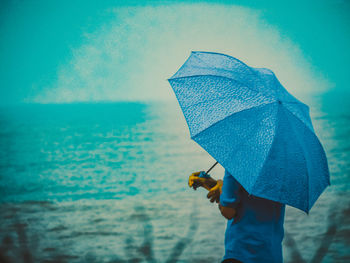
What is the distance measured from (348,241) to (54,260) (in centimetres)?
351

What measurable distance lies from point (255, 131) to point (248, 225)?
457mm

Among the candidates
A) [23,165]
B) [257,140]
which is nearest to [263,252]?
[257,140]

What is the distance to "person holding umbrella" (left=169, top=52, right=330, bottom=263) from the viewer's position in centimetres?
Answer: 172

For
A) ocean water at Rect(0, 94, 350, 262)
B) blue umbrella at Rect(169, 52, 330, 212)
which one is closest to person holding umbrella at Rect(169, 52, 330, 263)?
blue umbrella at Rect(169, 52, 330, 212)

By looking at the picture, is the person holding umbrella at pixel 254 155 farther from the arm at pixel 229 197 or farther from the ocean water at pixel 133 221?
the ocean water at pixel 133 221

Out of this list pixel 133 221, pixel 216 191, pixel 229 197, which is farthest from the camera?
pixel 133 221

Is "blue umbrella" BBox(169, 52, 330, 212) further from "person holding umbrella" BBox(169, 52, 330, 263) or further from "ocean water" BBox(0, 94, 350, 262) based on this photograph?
"ocean water" BBox(0, 94, 350, 262)

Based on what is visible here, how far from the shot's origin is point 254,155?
5.81ft

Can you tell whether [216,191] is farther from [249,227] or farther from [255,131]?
[255,131]

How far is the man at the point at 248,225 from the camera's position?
5.65 ft

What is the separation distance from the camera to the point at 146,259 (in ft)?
13.5

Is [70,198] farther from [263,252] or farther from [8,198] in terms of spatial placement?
[263,252]

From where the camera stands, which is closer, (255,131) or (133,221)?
(255,131)

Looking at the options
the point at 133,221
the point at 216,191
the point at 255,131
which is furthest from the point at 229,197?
the point at 133,221
